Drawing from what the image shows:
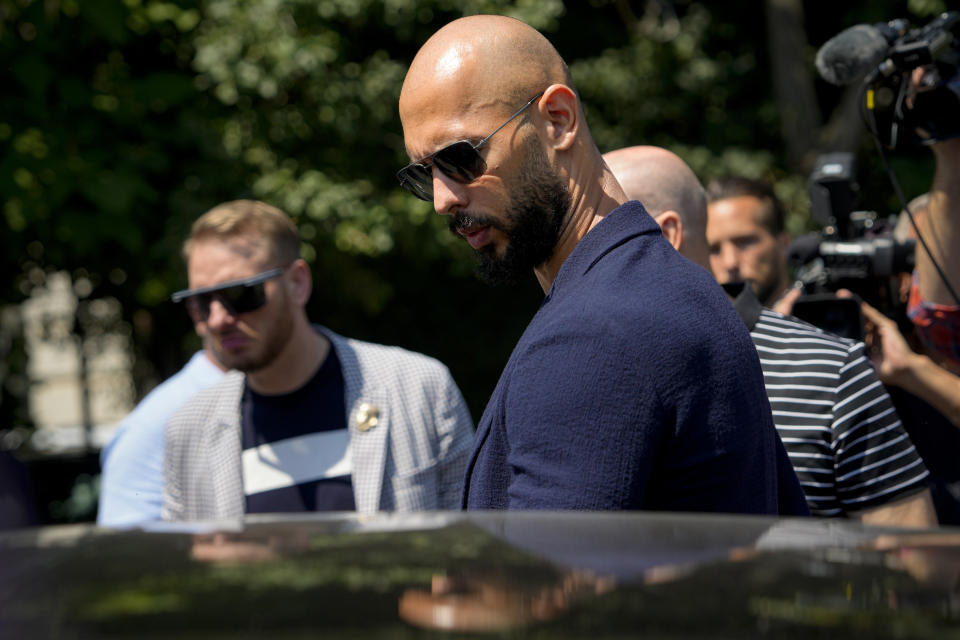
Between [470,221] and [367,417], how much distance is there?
5.17 feet

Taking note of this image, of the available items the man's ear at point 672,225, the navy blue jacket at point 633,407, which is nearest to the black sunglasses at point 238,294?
the man's ear at point 672,225

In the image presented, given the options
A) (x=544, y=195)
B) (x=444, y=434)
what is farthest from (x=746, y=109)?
(x=544, y=195)

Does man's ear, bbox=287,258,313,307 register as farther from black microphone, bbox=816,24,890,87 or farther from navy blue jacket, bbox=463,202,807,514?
navy blue jacket, bbox=463,202,807,514

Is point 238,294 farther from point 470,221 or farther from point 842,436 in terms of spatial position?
point 842,436

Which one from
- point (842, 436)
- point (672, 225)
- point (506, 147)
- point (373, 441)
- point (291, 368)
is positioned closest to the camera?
point (506, 147)

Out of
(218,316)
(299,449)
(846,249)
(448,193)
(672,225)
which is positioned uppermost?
(448,193)

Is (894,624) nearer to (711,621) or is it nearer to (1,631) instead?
(711,621)

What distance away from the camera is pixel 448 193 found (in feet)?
6.12

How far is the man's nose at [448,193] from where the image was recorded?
1.86 meters

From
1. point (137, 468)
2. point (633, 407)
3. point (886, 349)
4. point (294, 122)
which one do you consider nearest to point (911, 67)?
point (886, 349)

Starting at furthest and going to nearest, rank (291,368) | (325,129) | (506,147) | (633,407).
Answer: (325,129) → (291,368) → (506,147) → (633,407)

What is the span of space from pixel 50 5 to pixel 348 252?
3068 mm

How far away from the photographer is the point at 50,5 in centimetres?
680

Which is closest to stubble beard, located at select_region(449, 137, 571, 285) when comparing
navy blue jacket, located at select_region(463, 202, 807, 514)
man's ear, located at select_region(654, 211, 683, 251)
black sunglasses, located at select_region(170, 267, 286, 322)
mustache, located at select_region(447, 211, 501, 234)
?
mustache, located at select_region(447, 211, 501, 234)
